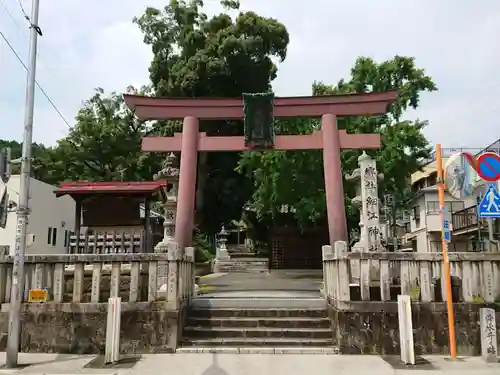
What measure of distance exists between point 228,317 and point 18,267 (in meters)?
4.34

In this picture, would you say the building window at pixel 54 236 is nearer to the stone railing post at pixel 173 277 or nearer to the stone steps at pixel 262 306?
the stone steps at pixel 262 306

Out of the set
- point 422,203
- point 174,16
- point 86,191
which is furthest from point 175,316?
point 422,203

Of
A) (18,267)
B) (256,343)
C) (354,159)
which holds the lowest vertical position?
(256,343)

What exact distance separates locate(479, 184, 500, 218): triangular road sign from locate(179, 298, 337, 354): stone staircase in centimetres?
377

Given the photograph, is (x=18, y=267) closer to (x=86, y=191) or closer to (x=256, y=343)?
(x=256, y=343)

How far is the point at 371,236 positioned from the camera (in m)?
13.9

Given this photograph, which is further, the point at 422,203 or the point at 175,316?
the point at 422,203

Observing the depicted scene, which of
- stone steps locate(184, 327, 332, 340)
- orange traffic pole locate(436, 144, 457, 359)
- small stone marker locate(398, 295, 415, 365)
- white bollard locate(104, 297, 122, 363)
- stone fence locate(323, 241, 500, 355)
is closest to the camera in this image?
small stone marker locate(398, 295, 415, 365)

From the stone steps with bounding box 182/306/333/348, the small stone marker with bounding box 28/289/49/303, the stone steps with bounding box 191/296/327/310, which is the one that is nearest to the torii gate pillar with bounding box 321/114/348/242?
the stone steps with bounding box 191/296/327/310

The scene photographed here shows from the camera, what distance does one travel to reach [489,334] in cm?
764

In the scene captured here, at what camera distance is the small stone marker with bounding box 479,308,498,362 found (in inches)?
300

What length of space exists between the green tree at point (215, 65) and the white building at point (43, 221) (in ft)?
25.6

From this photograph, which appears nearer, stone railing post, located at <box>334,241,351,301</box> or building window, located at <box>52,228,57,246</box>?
stone railing post, located at <box>334,241,351,301</box>

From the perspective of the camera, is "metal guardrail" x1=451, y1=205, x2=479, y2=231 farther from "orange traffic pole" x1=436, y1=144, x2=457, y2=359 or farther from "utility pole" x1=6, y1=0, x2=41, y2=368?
"utility pole" x1=6, y1=0, x2=41, y2=368
